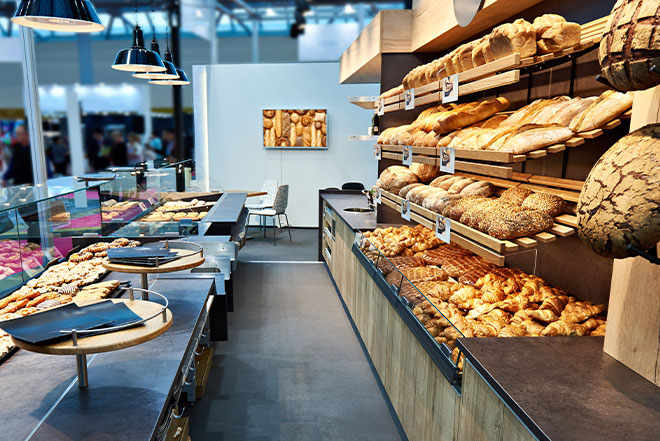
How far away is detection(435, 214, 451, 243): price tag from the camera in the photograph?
7.34 ft

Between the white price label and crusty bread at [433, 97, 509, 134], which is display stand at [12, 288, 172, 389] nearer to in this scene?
crusty bread at [433, 97, 509, 134]

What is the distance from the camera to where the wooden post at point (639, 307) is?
53.0 inches

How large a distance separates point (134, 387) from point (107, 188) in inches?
106

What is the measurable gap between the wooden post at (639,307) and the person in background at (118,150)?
6.74 metres

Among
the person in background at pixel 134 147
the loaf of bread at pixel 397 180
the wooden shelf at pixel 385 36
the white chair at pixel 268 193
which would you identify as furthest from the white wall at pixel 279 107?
the loaf of bread at pixel 397 180

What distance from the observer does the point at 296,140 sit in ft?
27.3

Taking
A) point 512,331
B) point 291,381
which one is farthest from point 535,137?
point 291,381

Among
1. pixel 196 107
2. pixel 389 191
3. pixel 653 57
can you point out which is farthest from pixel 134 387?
pixel 196 107

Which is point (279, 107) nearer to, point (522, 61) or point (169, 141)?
point (169, 141)

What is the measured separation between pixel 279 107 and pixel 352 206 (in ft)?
12.2

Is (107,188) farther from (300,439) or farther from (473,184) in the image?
(473,184)

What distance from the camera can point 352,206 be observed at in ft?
17.6

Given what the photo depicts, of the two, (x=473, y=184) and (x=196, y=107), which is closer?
(x=473, y=184)

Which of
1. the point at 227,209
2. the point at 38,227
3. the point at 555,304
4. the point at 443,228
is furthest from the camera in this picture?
the point at 227,209
